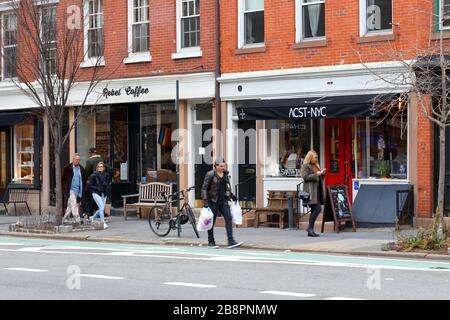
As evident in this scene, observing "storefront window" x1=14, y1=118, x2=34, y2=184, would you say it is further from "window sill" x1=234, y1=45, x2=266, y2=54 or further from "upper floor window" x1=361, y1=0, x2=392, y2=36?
"upper floor window" x1=361, y1=0, x2=392, y2=36

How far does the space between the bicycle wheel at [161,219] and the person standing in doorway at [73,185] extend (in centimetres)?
282

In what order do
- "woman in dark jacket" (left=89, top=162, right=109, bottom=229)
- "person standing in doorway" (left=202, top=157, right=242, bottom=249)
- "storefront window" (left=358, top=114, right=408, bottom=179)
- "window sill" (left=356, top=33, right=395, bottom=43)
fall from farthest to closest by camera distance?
"woman in dark jacket" (left=89, top=162, right=109, bottom=229), "storefront window" (left=358, top=114, right=408, bottom=179), "window sill" (left=356, top=33, right=395, bottom=43), "person standing in doorway" (left=202, top=157, right=242, bottom=249)

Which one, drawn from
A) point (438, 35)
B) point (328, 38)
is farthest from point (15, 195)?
point (438, 35)

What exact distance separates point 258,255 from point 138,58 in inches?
395

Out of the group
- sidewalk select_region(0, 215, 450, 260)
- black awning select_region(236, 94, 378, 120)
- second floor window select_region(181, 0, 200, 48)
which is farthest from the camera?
second floor window select_region(181, 0, 200, 48)

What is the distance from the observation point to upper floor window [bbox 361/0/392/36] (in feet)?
65.8

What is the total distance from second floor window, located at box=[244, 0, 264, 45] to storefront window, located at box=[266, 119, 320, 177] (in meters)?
2.16

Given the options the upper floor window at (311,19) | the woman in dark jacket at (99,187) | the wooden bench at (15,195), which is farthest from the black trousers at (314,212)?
the wooden bench at (15,195)

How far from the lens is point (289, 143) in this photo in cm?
Result: 2236

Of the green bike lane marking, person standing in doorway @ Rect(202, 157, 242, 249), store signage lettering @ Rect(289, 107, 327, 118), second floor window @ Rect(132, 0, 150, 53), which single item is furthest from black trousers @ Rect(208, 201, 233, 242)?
second floor window @ Rect(132, 0, 150, 53)

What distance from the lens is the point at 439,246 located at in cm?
1538

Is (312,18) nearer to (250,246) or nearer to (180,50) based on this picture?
(180,50)

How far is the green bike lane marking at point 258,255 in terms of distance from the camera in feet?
46.5
